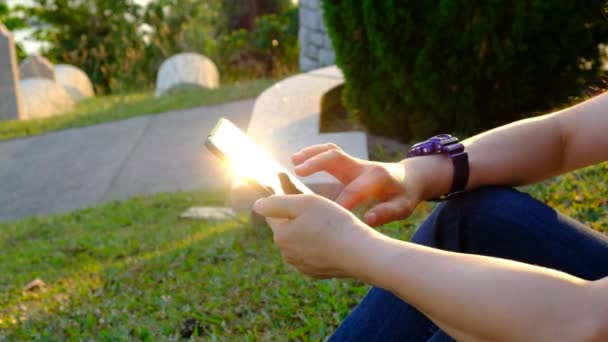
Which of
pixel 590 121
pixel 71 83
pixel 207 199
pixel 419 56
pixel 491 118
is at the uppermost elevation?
pixel 590 121

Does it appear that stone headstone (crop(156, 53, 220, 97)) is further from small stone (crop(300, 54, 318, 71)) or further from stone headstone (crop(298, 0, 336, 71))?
stone headstone (crop(298, 0, 336, 71))

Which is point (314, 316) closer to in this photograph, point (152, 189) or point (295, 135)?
point (295, 135)

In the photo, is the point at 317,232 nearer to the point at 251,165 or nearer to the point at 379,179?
the point at 251,165

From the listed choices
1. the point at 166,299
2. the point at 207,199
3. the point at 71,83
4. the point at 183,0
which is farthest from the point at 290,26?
the point at 166,299

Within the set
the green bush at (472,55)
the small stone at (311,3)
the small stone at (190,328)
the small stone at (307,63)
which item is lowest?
the small stone at (307,63)

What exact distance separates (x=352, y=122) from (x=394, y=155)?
85cm

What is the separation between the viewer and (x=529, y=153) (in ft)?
6.23

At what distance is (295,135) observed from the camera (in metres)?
5.09

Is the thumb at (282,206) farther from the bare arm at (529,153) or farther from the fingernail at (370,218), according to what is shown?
the bare arm at (529,153)

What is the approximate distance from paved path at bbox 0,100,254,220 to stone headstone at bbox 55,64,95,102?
292cm

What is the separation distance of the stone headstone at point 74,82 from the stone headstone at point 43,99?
0.53 m

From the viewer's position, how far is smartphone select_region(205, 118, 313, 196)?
1.62 metres

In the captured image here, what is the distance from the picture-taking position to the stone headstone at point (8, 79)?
29.2 ft

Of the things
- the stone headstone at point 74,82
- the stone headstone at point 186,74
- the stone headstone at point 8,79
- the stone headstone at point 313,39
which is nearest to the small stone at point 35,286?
the stone headstone at point 8,79
